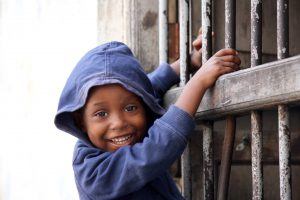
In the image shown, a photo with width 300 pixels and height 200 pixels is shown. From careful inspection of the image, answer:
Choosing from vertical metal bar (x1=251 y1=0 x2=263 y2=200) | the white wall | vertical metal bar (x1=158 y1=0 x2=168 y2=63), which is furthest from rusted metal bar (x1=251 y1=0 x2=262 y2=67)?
the white wall

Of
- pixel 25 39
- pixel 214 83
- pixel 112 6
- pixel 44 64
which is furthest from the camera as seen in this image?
pixel 25 39

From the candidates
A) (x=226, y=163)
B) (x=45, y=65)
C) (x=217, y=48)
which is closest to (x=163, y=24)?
(x=217, y=48)

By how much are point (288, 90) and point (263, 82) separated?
0.10m

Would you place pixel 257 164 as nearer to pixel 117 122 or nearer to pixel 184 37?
pixel 117 122

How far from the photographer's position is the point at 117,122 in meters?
1.91

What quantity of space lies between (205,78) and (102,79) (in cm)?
32

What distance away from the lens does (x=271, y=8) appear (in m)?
2.68

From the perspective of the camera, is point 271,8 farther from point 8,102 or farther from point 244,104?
point 8,102

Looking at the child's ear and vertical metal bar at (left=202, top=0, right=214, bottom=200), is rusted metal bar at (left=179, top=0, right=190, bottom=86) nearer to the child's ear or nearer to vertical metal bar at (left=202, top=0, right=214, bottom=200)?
vertical metal bar at (left=202, top=0, right=214, bottom=200)

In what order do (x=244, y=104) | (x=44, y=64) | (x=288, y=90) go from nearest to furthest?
1. (x=288, y=90)
2. (x=244, y=104)
3. (x=44, y=64)

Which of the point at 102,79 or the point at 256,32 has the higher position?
the point at 256,32

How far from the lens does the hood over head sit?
1912mm

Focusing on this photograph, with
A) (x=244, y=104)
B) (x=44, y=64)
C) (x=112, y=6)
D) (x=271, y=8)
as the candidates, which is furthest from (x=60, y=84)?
(x=244, y=104)

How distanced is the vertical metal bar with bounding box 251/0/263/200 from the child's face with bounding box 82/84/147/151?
389mm
